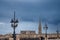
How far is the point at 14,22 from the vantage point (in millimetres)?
19703

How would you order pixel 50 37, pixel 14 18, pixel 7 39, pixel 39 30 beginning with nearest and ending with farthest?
pixel 14 18
pixel 7 39
pixel 50 37
pixel 39 30

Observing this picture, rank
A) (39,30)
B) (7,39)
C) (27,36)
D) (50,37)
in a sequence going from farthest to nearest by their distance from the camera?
(39,30) < (50,37) < (27,36) < (7,39)

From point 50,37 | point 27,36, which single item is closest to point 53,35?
point 50,37

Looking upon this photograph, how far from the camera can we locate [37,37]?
56.5 meters

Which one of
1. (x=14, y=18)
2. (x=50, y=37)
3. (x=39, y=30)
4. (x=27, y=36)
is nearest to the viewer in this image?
(x=14, y=18)

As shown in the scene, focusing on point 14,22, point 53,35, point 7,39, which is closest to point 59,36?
point 53,35

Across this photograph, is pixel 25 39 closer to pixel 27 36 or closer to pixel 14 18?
pixel 27 36

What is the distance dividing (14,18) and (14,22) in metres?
0.48

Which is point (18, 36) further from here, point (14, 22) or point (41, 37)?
point (14, 22)

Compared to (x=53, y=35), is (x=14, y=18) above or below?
above

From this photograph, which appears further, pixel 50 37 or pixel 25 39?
pixel 50 37

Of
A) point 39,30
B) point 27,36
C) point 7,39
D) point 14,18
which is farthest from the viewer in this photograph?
point 39,30

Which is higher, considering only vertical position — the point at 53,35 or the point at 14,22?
the point at 14,22

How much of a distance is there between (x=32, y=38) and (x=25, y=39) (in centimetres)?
238
